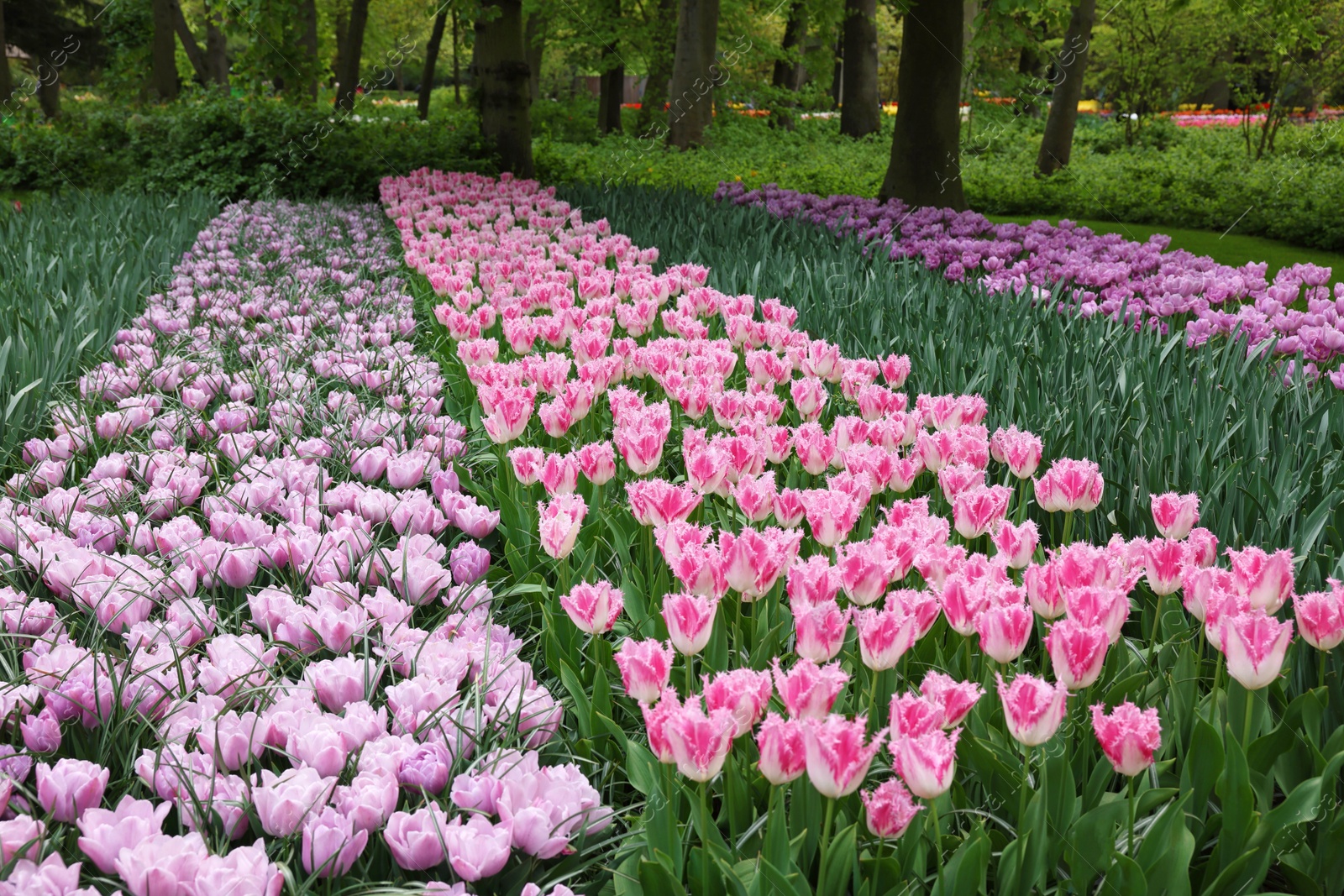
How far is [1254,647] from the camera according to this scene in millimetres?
1251

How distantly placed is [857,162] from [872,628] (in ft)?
52.5

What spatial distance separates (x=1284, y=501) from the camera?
6.94ft

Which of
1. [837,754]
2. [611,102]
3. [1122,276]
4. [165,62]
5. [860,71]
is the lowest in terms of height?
[837,754]

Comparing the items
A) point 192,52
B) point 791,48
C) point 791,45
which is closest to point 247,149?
point 192,52

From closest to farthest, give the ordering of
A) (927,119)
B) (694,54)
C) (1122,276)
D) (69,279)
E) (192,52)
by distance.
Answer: (69,279), (1122,276), (927,119), (694,54), (192,52)

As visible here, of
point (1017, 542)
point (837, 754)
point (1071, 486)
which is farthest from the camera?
point (1071, 486)

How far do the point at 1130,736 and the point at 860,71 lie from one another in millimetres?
21216

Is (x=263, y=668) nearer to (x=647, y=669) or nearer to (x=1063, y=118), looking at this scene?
(x=647, y=669)

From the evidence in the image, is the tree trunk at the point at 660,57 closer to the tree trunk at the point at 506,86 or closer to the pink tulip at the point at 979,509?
the tree trunk at the point at 506,86

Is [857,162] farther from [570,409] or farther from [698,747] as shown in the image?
[698,747]

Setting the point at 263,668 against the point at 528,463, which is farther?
the point at 528,463

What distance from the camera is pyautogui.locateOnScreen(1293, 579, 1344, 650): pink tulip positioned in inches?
53.4

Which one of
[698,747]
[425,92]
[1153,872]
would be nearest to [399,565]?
[698,747]

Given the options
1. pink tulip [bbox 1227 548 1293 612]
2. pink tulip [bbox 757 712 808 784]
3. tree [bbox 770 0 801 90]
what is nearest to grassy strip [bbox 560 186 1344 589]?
pink tulip [bbox 1227 548 1293 612]
